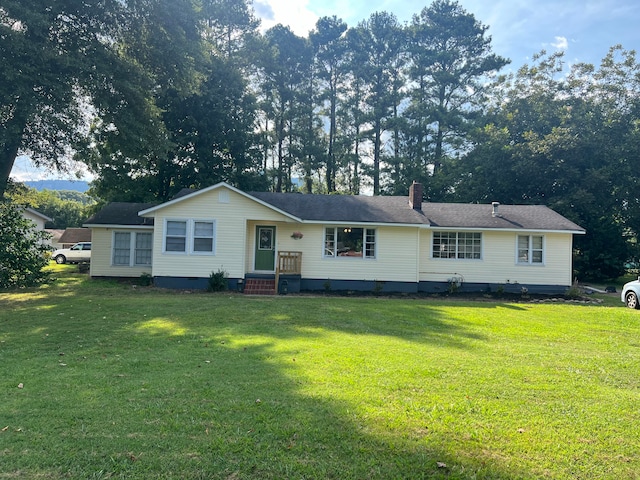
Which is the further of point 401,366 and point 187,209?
point 187,209

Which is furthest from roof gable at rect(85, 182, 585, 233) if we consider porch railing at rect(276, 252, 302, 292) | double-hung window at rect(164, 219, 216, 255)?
porch railing at rect(276, 252, 302, 292)

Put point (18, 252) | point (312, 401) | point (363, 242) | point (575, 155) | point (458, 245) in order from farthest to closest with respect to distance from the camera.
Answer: point (575, 155), point (458, 245), point (363, 242), point (18, 252), point (312, 401)

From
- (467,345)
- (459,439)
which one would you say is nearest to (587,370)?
(467,345)

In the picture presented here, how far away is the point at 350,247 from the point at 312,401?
12484 millimetres

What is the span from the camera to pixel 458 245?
17.0 m

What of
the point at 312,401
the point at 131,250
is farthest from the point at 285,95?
the point at 312,401

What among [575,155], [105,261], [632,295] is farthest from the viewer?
[575,155]

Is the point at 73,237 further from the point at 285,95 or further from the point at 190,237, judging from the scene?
the point at 190,237

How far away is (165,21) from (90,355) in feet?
51.9

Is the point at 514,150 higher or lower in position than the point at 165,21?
lower

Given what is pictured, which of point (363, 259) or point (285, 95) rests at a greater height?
point (285, 95)

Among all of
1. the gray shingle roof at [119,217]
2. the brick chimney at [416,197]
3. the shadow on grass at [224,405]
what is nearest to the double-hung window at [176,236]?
the gray shingle roof at [119,217]

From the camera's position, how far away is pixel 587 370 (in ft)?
19.0

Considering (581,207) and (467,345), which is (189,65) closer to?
(467,345)
